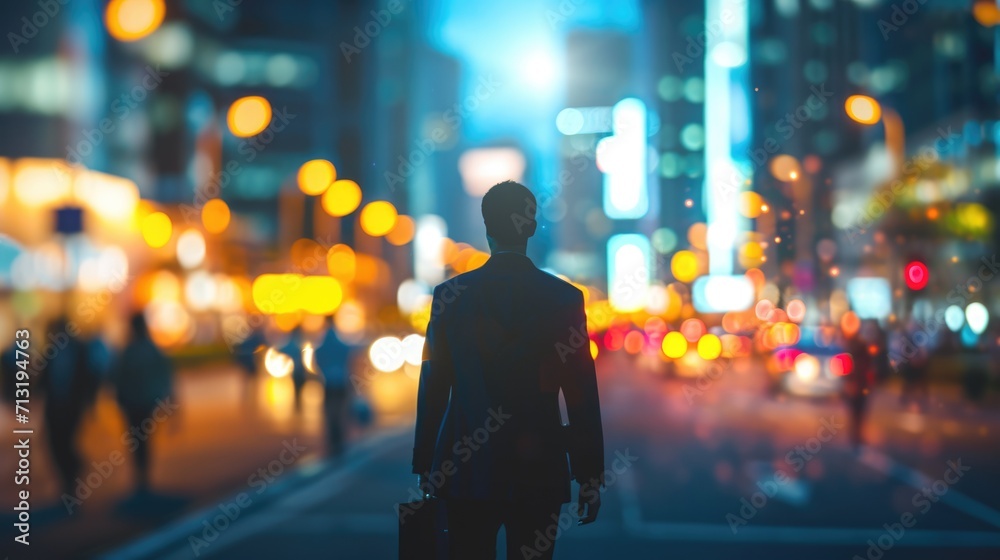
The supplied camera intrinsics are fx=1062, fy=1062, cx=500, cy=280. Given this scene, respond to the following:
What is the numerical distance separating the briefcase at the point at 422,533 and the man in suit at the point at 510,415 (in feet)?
0.15

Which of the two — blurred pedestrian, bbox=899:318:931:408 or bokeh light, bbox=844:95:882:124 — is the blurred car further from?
bokeh light, bbox=844:95:882:124

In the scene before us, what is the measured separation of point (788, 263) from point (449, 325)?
4879mm

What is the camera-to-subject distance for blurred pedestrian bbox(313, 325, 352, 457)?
1402cm

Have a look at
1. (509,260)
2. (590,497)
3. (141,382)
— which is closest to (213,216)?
(141,382)

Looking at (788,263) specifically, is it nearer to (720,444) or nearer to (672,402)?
(720,444)

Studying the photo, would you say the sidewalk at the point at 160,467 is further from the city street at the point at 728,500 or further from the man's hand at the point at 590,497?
the man's hand at the point at 590,497

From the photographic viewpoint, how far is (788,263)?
26.4ft

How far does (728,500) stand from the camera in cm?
1092

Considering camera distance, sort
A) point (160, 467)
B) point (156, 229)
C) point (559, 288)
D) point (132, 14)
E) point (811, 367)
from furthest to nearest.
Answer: point (156, 229) < point (132, 14) < point (811, 367) < point (160, 467) < point (559, 288)

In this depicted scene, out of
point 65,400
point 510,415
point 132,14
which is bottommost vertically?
point 65,400

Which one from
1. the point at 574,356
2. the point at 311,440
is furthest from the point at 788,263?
the point at 311,440

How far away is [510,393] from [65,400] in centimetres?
876

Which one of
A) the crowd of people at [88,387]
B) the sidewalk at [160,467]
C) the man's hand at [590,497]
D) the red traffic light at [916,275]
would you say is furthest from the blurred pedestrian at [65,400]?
the man's hand at [590,497]

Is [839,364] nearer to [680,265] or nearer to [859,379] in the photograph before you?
[859,379]
